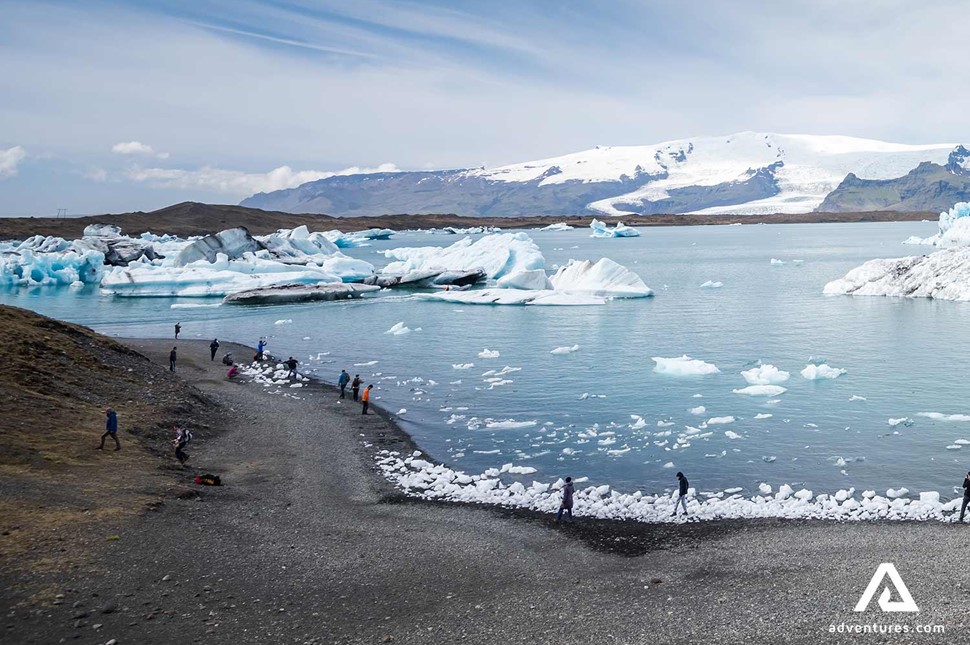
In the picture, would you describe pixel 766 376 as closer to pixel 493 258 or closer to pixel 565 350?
pixel 565 350

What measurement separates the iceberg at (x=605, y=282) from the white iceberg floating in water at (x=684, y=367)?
22710 millimetres

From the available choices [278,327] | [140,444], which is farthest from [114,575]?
[278,327]

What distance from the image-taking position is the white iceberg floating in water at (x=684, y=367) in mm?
30703

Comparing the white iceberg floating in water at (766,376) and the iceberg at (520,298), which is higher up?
the iceberg at (520,298)

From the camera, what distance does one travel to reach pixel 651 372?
Answer: 3136cm

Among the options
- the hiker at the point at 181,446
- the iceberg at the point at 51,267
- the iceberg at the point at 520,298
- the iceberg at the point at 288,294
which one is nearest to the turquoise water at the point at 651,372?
the iceberg at the point at 520,298

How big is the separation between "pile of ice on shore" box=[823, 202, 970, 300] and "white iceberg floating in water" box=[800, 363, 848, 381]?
24.4 metres

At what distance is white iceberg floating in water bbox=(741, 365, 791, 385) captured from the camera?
94.3 feet

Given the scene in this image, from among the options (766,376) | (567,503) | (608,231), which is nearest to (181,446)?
(567,503)

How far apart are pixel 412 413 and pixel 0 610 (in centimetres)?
1617

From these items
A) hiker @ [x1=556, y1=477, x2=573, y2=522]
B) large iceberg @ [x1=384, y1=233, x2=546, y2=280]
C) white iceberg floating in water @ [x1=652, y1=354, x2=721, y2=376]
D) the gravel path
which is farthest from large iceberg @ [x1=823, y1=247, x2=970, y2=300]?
hiker @ [x1=556, y1=477, x2=573, y2=522]

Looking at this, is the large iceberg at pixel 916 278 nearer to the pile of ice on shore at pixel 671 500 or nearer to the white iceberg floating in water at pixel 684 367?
the white iceberg floating in water at pixel 684 367

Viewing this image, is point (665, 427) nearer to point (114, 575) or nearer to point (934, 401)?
point (934, 401)

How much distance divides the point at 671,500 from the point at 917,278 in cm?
4094
